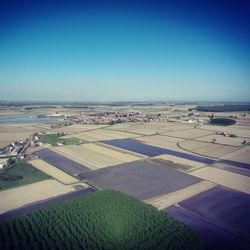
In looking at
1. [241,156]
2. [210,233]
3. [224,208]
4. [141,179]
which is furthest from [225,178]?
[241,156]

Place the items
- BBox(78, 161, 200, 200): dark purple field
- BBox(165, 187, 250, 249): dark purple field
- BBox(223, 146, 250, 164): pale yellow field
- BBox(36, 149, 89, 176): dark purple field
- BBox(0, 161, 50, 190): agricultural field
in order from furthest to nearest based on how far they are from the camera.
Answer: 1. BBox(223, 146, 250, 164): pale yellow field
2. BBox(36, 149, 89, 176): dark purple field
3. BBox(0, 161, 50, 190): agricultural field
4. BBox(78, 161, 200, 200): dark purple field
5. BBox(165, 187, 250, 249): dark purple field

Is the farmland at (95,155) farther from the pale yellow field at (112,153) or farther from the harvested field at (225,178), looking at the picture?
the harvested field at (225,178)

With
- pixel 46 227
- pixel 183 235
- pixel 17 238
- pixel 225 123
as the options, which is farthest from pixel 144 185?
pixel 225 123

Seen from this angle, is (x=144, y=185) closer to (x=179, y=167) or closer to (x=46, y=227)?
(x=179, y=167)

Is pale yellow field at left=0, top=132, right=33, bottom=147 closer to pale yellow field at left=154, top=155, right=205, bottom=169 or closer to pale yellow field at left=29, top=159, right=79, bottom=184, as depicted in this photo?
pale yellow field at left=29, top=159, right=79, bottom=184

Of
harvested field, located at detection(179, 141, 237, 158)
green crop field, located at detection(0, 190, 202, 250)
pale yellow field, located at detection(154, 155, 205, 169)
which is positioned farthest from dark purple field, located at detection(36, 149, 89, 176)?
harvested field, located at detection(179, 141, 237, 158)

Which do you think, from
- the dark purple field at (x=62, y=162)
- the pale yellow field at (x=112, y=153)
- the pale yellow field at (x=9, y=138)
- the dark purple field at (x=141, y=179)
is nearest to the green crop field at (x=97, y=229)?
the dark purple field at (x=141, y=179)
